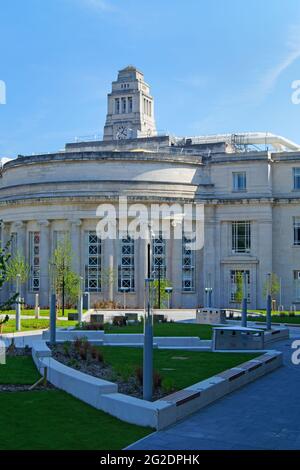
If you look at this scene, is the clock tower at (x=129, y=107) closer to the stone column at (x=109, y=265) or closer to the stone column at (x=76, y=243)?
the stone column at (x=76, y=243)

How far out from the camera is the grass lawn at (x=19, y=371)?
1519 centimetres

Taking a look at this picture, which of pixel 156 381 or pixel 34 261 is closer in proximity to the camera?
pixel 156 381

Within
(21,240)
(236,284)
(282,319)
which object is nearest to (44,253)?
(21,240)

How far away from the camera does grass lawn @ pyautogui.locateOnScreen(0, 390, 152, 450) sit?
9695mm

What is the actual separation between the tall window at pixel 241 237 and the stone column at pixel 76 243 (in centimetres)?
1317

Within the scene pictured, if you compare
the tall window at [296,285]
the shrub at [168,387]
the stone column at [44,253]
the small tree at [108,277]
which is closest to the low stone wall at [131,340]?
the shrub at [168,387]

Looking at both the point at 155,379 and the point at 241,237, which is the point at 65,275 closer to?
the point at 241,237

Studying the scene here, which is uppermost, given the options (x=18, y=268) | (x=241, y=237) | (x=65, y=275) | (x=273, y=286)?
(x=241, y=237)

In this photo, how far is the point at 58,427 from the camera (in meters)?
10.7

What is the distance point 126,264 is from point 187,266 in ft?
17.1

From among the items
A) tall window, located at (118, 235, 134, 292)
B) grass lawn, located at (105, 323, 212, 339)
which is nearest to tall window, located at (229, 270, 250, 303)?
tall window, located at (118, 235, 134, 292)

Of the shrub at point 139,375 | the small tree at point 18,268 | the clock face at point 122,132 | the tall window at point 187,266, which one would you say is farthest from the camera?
the clock face at point 122,132
